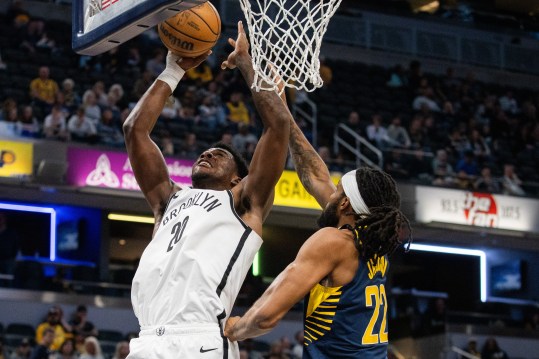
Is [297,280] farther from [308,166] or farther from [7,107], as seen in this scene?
[7,107]

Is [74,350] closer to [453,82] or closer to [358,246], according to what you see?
[358,246]

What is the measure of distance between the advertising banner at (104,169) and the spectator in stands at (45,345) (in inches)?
103

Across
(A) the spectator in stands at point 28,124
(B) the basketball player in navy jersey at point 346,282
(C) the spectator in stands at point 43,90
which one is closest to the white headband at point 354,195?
(B) the basketball player in navy jersey at point 346,282

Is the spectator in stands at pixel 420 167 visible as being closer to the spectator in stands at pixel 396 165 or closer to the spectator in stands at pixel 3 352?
the spectator in stands at pixel 396 165

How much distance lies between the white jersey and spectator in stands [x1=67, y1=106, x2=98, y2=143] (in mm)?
10002

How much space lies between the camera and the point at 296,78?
557cm

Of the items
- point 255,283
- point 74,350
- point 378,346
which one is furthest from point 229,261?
point 255,283

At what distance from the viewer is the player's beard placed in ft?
15.9

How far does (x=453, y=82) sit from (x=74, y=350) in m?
12.7

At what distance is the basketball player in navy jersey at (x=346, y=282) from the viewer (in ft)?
14.7

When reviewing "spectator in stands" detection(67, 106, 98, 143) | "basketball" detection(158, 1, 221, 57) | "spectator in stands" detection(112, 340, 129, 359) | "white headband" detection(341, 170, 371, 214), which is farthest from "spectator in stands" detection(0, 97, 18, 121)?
"white headband" detection(341, 170, 371, 214)

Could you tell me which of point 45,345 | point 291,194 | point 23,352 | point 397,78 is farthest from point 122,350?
point 397,78

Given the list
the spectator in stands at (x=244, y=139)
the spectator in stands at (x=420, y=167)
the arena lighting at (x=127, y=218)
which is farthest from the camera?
the arena lighting at (x=127, y=218)

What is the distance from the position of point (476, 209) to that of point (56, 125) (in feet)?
22.5
